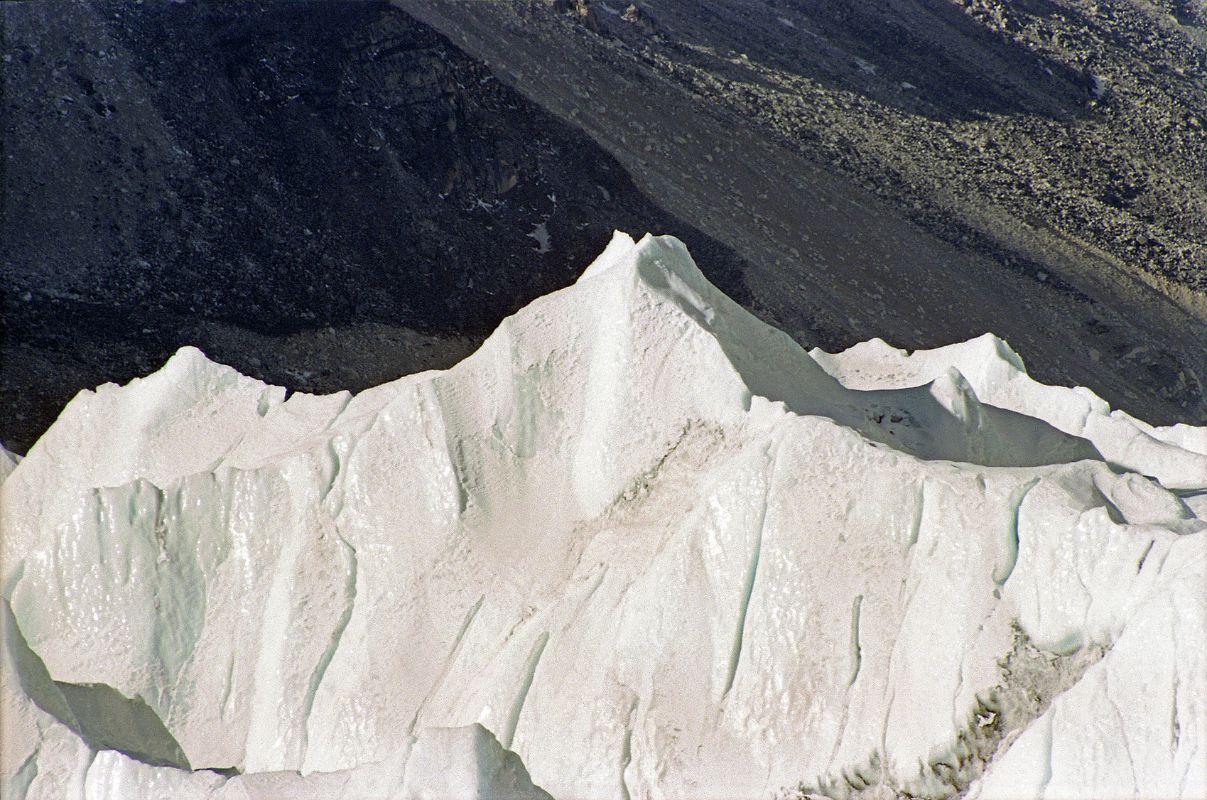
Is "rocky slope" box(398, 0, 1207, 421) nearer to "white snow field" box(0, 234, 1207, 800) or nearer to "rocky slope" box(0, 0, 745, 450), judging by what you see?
"rocky slope" box(0, 0, 745, 450)

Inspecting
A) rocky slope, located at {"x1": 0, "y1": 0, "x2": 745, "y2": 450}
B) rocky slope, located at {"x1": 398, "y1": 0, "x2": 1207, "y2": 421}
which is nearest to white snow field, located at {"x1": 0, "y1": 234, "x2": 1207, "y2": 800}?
rocky slope, located at {"x1": 0, "y1": 0, "x2": 745, "y2": 450}

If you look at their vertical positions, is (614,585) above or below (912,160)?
above

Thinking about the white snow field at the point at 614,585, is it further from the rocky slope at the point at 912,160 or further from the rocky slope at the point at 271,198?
the rocky slope at the point at 912,160

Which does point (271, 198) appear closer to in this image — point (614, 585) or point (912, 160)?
point (912, 160)

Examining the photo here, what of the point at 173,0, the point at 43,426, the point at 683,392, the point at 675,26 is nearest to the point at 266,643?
the point at 683,392

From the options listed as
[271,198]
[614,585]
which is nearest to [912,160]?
[271,198]

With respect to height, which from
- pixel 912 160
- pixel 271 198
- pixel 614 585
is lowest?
pixel 271 198

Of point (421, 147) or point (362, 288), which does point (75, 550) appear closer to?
point (362, 288)

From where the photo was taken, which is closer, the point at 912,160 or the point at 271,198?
the point at 271,198

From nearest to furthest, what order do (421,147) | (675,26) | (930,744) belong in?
1. (930,744)
2. (421,147)
3. (675,26)
